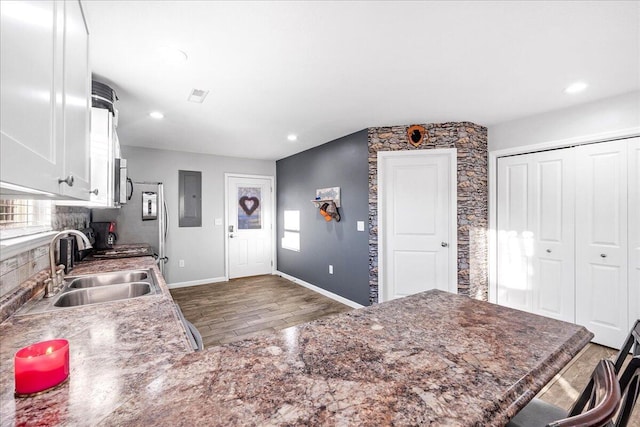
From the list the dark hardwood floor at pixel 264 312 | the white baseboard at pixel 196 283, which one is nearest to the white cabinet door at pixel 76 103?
the dark hardwood floor at pixel 264 312

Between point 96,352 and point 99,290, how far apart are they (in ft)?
3.63

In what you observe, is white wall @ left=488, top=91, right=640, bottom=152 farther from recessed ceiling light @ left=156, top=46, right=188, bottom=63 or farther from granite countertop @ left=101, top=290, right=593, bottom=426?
recessed ceiling light @ left=156, top=46, right=188, bottom=63

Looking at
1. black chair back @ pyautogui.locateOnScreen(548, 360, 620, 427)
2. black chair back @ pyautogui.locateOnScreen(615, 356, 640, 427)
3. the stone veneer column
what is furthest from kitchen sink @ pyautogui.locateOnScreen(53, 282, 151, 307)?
the stone veneer column

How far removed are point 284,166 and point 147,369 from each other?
16.3 feet

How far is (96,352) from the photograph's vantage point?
3.34 feet

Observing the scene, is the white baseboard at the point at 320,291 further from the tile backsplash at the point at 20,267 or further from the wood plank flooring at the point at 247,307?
the tile backsplash at the point at 20,267

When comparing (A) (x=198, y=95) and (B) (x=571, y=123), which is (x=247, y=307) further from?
(B) (x=571, y=123)

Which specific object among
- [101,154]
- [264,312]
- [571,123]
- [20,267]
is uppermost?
[571,123]

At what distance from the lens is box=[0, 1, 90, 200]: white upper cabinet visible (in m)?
0.58

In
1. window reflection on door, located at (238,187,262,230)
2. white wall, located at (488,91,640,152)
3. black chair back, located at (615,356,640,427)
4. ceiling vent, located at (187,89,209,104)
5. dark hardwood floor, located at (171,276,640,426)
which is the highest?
ceiling vent, located at (187,89,209,104)

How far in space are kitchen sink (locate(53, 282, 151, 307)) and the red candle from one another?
1.12 metres

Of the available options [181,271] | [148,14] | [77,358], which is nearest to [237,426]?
[77,358]

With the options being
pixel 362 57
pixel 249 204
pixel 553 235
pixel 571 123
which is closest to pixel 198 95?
pixel 362 57

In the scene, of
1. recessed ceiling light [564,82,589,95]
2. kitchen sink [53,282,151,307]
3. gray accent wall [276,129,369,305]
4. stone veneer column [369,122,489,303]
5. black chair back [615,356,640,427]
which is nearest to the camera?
black chair back [615,356,640,427]
